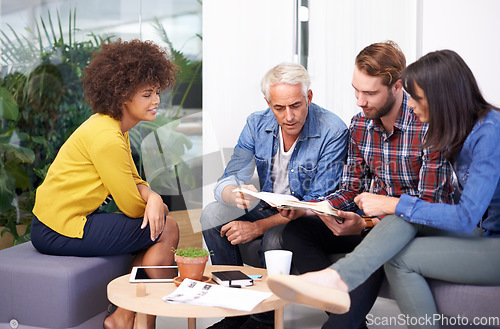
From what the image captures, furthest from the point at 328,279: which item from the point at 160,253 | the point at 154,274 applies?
the point at 160,253

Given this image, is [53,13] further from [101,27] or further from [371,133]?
[371,133]

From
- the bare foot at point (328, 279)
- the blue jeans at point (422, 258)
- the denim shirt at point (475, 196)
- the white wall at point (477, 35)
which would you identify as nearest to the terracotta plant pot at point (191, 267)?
the bare foot at point (328, 279)

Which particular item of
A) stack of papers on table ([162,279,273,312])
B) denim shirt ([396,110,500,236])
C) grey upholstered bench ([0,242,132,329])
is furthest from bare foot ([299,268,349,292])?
grey upholstered bench ([0,242,132,329])

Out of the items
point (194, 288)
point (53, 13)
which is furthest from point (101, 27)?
point (194, 288)

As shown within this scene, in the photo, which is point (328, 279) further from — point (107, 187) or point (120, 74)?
point (120, 74)

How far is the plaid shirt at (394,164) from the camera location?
6.66ft

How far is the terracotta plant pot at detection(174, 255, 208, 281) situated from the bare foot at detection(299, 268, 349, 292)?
1.23 feet

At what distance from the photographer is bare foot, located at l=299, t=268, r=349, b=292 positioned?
1.49 metres

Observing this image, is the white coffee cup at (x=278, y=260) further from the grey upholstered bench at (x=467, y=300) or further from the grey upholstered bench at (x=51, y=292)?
the grey upholstered bench at (x=51, y=292)

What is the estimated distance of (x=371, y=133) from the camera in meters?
2.21

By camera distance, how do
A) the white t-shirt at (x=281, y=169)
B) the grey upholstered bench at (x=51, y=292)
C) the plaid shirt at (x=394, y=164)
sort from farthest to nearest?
the white t-shirt at (x=281, y=169) < the plaid shirt at (x=394, y=164) < the grey upholstered bench at (x=51, y=292)

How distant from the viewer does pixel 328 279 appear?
4.95 ft

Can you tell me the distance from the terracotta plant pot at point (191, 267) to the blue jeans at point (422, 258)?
1.58 ft

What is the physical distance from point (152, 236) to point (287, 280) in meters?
0.91
